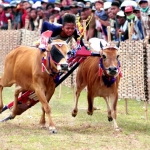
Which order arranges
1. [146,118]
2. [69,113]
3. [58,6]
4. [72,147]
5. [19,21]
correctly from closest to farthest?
[72,147]
[146,118]
[69,113]
[58,6]
[19,21]

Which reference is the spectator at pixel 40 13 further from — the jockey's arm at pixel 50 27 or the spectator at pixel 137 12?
the jockey's arm at pixel 50 27

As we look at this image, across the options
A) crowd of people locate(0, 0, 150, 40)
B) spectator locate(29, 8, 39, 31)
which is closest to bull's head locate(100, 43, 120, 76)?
crowd of people locate(0, 0, 150, 40)

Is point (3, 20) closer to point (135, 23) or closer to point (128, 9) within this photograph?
point (128, 9)

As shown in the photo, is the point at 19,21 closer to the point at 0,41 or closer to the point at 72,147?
the point at 0,41

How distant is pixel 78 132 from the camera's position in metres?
11.0

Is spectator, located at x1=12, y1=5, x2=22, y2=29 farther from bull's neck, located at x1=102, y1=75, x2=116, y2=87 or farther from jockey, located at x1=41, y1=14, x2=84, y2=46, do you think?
bull's neck, located at x1=102, y1=75, x2=116, y2=87

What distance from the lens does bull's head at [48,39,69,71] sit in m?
10.5

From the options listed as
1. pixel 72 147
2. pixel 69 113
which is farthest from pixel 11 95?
pixel 72 147

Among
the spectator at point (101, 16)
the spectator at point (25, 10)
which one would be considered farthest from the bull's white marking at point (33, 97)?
the spectator at point (25, 10)

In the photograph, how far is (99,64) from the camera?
1155 centimetres

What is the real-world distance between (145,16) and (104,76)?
4227 mm

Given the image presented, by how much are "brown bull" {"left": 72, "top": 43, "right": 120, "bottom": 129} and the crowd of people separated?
3.65 ft

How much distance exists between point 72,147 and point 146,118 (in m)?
3.76

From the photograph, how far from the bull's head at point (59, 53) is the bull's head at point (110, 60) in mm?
822
